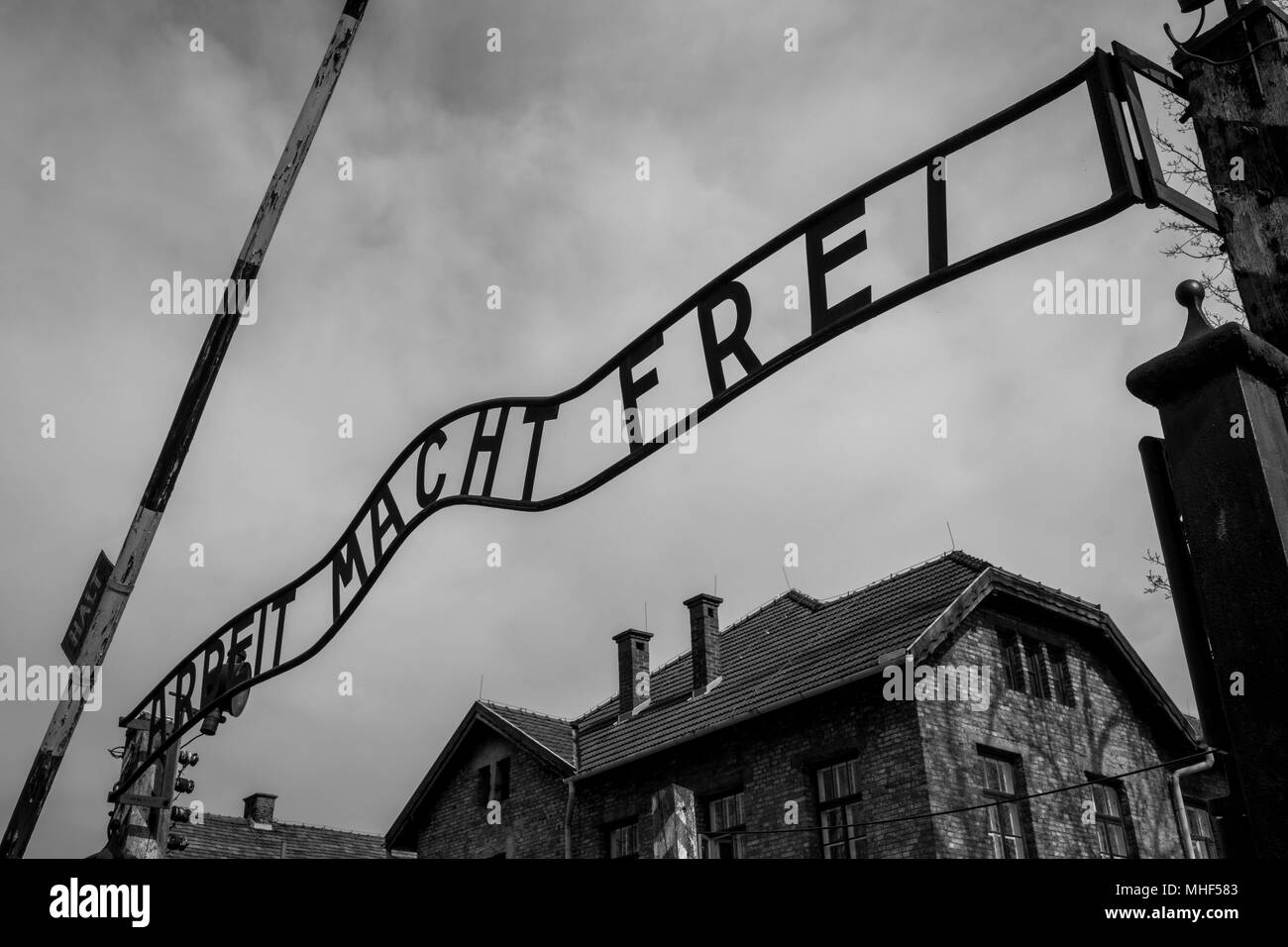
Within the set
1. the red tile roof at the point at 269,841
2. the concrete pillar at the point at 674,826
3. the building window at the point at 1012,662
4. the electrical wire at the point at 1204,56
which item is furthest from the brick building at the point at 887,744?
the electrical wire at the point at 1204,56

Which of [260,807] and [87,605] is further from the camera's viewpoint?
[260,807]

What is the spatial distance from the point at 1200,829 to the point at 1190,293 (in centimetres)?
2043

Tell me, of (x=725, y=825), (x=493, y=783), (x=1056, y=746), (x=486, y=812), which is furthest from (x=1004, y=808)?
(x=486, y=812)

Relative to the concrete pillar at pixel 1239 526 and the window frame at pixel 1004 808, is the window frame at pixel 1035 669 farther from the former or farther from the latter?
the concrete pillar at pixel 1239 526

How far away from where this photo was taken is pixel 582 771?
61.6 ft

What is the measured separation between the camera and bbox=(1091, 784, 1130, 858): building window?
53.4ft

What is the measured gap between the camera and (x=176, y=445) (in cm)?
562

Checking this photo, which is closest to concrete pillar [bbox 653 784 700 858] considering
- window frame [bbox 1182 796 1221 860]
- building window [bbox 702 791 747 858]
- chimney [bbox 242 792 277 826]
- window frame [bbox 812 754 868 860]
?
window frame [bbox 812 754 868 860]

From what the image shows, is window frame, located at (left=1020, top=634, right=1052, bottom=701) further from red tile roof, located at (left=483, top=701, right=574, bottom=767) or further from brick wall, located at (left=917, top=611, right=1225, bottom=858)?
red tile roof, located at (left=483, top=701, right=574, bottom=767)

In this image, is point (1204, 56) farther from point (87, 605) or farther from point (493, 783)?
point (493, 783)

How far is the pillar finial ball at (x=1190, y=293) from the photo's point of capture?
1.66 meters

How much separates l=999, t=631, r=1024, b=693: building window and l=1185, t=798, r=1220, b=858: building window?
15.7ft

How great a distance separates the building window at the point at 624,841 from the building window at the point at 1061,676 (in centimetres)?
719
